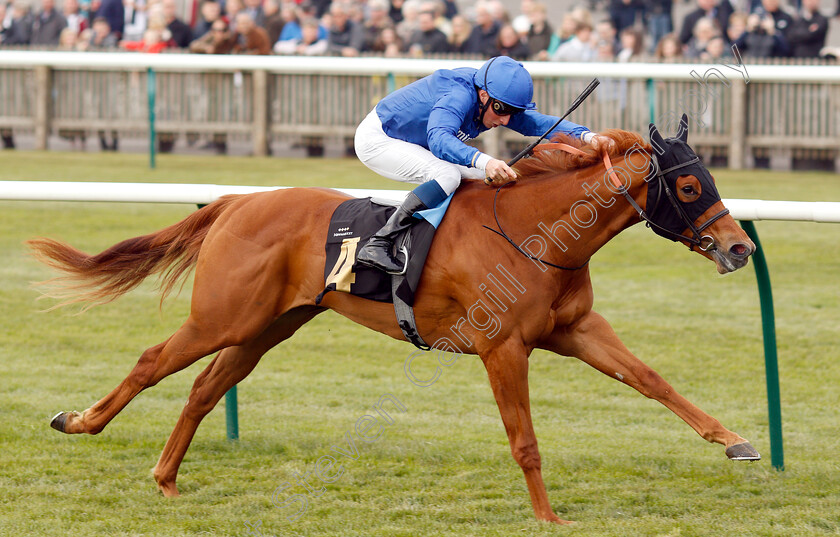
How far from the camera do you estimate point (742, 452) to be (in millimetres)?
3963

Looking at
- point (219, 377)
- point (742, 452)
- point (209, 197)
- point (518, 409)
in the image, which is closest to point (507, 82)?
point (518, 409)

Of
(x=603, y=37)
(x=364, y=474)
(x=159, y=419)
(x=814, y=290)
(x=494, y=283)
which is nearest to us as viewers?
(x=494, y=283)

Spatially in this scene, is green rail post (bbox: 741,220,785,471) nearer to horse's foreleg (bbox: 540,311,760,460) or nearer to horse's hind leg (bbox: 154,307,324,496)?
horse's foreleg (bbox: 540,311,760,460)

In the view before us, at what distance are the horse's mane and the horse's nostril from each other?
462 millimetres

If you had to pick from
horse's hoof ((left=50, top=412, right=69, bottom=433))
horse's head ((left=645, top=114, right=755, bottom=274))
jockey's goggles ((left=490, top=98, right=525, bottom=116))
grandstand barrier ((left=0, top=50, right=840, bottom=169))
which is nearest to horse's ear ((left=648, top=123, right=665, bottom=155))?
horse's head ((left=645, top=114, right=755, bottom=274))

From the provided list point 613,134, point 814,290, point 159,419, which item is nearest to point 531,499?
point 613,134

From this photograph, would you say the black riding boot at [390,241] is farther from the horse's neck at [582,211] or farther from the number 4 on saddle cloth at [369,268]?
the horse's neck at [582,211]

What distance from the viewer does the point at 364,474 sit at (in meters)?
4.91

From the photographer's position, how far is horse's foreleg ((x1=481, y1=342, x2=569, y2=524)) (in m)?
4.14

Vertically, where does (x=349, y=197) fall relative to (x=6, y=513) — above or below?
above

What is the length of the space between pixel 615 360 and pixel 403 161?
113 centimetres

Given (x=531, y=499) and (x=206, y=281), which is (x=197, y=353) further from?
(x=531, y=499)

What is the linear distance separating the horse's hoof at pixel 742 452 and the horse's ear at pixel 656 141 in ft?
3.42

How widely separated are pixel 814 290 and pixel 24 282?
18.8 ft
